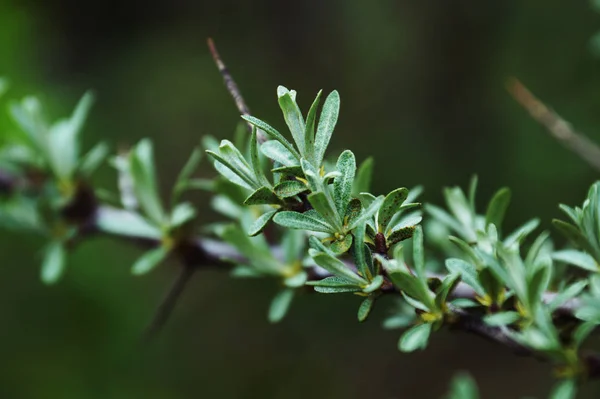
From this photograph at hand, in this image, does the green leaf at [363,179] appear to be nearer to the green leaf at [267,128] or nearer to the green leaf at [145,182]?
the green leaf at [267,128]

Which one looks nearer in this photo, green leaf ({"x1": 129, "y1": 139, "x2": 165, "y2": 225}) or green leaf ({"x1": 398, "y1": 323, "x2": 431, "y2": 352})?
green leaf ({"x1": 398, "y1": 323, "x2": 431, "y2": 352})

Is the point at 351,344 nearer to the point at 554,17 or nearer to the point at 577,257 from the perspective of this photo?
the point at 554,17

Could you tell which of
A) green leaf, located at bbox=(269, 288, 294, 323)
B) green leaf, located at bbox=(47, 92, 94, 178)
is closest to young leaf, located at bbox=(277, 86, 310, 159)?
green leaf, located at bbox=(269, 288, 294, 323)

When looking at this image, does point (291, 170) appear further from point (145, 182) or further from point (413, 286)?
point (145, 182)

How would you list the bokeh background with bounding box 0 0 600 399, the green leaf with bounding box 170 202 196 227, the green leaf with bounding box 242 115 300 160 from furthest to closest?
the bokeh background with bounding box 0 0 600 399, the green leaf with bounding box 170 202 196 227, the green leaf with bounding box 242 115 300 160

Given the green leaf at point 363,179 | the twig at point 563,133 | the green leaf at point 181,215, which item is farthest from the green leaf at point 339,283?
the twig at point 563,133

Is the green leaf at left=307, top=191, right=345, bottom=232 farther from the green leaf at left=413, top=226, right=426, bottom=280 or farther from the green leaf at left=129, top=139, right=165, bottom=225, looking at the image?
the green leaf at left=129, top=139, right=165, bottom=225

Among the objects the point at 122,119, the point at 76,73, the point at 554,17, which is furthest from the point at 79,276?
the point at 554,17
